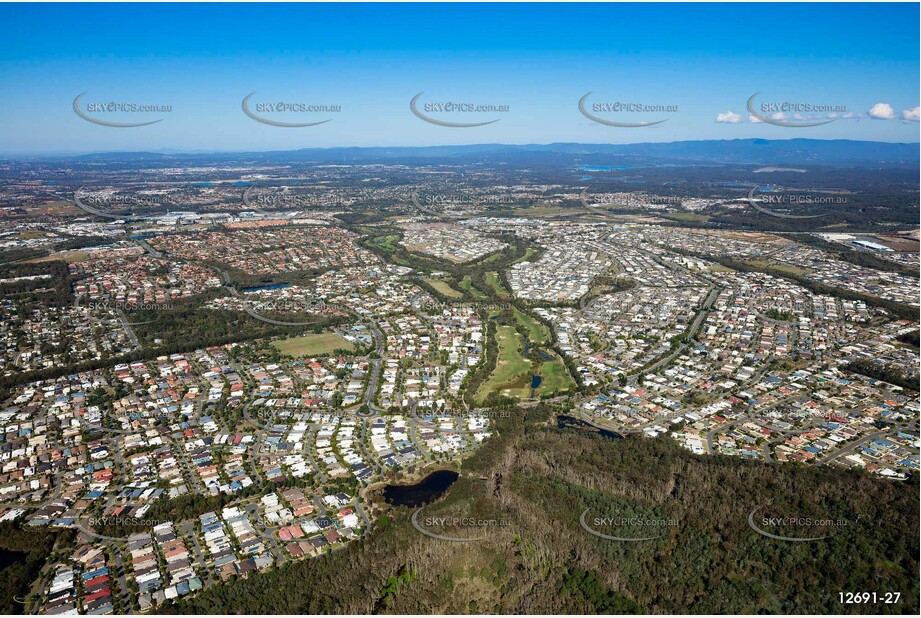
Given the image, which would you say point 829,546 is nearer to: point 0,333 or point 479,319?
point 479,319

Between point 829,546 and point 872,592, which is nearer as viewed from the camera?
point 872,592

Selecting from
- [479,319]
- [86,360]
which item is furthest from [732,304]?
[86,360]

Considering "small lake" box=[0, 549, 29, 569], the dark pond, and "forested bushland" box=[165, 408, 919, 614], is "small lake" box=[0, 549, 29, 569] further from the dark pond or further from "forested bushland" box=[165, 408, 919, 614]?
the dark pond

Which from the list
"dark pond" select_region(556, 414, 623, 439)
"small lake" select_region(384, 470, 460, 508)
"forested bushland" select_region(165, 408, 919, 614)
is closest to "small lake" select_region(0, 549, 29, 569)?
"forested bushland" select_region(165, 408, 919, 614)

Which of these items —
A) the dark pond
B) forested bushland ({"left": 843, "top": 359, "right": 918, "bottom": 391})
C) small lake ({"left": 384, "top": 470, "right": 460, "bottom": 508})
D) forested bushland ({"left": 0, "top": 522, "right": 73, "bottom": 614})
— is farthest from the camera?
forested bushland ({"left": 843, "top": 359, "right": 918, "bottom": 391})

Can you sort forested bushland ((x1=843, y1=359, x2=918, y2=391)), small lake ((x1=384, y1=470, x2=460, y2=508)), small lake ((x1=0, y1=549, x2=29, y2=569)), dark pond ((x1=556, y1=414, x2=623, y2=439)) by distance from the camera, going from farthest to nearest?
forested bushland ((x1=843, y1=359, x2=918, y2=391)) < dark pond ((x1=556, y1=414, x2=623, y2=439)) < small lake ((x1=384, y1=470, x2=460, y2=508)) < small lake ((x1=0, y1=549, x2=29, y2=569))

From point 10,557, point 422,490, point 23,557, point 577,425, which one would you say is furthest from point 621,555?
point 10,557
